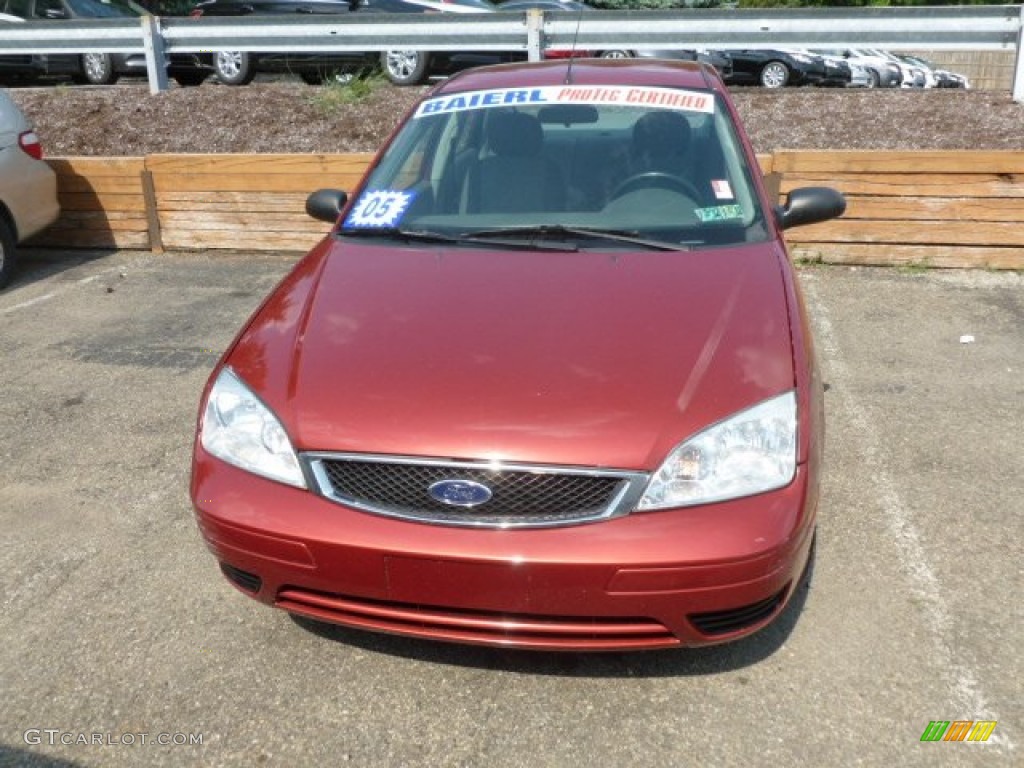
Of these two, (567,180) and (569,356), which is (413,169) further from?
(569,356)

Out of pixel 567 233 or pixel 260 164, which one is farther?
pixel 260 164

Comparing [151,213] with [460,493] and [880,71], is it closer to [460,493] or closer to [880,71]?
[460,493]

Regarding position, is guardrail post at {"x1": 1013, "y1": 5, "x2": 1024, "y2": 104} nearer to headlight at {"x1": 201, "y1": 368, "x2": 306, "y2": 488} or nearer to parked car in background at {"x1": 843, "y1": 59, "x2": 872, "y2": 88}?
headlight at {"x1": 201, "y1": 368, "x2": 306, "y2": 488}

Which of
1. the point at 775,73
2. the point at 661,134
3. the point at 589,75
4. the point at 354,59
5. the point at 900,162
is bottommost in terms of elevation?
the point at 775,73

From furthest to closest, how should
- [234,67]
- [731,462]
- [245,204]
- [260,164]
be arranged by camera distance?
[234,67], [245,204], [260,164], [731,462]

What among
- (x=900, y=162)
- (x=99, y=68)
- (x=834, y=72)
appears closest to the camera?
(x=900, y=162)

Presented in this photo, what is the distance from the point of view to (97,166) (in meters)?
7.90

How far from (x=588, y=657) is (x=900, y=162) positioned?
5270 mm

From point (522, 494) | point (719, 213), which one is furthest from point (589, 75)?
point (522, 494)

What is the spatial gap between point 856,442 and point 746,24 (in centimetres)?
611

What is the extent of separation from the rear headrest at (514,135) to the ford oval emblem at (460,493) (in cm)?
187

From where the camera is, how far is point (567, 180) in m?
3.62

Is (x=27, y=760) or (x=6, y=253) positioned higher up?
(x=27, y=760)

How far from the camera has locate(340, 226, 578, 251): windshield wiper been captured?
130 inches
